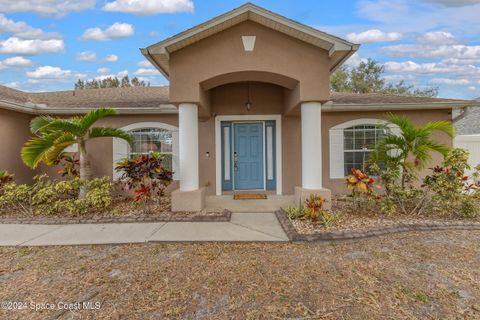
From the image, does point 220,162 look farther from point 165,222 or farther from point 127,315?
point 127,315

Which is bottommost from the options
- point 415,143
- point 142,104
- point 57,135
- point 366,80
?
point 415,143

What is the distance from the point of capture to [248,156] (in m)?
9.05

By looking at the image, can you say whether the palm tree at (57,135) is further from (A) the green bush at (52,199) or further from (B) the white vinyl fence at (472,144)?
(B) the white vinyl fence at (472,144)

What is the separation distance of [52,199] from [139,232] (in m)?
3.43

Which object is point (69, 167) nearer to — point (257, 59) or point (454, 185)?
point (257, 59)

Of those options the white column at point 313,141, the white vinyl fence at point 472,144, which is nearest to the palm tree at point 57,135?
the white column at point 313,141

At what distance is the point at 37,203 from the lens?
279 inches

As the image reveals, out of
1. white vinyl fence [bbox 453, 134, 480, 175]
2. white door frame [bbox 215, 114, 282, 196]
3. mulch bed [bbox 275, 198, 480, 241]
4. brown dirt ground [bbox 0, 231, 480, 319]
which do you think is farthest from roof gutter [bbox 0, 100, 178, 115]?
white vinyl fence [bbox 453, 134, 480, 175]

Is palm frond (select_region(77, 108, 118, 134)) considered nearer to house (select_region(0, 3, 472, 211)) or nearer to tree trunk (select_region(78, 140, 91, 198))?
tree trunk (select_region(78, 140, 91, 198))

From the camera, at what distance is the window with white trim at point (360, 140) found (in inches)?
350

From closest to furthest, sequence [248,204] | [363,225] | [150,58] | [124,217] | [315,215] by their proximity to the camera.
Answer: [363,225] < [315,215] < [124,217] < [150,58] < [248,204]

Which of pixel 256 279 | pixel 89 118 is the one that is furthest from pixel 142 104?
pixel 256 279

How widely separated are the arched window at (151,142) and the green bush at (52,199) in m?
1.91

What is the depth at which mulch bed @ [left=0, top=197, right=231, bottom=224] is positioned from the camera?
6098 mm
